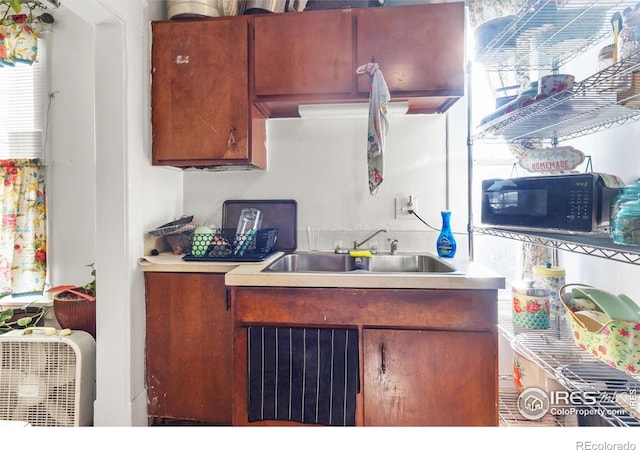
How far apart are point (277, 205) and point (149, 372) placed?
1125 millimetres

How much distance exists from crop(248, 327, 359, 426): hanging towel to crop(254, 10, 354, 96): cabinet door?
3.90 ft

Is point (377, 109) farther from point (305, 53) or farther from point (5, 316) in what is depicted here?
point (5, 316)

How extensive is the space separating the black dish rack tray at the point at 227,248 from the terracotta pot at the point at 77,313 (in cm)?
61

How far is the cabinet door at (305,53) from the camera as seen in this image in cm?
162

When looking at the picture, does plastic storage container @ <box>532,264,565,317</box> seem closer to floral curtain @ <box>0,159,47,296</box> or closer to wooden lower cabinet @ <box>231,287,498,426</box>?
wooden lower cabinet @ <box>231,287,498,426</box>

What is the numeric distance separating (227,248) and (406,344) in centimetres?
99

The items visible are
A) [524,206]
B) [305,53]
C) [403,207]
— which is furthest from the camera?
[403,207]

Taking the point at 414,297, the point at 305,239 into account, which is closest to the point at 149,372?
the point at 305,239

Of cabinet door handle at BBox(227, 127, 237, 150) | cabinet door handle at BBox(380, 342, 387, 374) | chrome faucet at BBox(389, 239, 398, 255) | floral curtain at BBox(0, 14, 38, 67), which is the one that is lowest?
cabinet door handle at BBox(380, 342, 387, 374)

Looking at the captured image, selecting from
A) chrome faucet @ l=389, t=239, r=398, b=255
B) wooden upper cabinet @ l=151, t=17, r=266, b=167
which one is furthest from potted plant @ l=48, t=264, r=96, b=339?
chrome faucet @ l=389, t=239, r=398, b=255

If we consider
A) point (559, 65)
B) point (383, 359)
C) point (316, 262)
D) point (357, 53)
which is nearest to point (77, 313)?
point (316, 262)

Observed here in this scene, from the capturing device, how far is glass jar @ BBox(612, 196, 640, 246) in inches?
32.6

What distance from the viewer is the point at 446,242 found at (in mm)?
1739

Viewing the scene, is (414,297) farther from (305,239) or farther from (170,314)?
(170,314)
